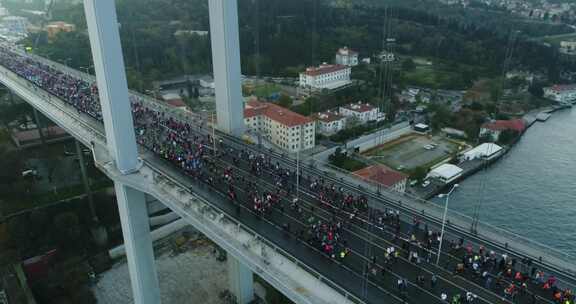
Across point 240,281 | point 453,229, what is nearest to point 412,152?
point 240,281

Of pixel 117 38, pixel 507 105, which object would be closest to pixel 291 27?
pixel 507 105

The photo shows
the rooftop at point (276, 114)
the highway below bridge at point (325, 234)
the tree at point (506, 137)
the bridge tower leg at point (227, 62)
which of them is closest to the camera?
the highway below bridge at point (325, 234)

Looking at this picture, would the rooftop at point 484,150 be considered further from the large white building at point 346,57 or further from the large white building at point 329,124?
the large white building at point 346,57

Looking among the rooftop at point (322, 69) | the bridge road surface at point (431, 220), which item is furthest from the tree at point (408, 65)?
the bridge road surface at point (431, 220)

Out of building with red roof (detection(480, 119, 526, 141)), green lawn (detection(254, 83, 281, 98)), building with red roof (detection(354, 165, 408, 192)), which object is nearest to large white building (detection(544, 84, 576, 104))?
building with red roof (detection(480, 119, 526, 141))

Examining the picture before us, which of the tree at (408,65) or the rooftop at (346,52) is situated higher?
the rooftop at (346,52)

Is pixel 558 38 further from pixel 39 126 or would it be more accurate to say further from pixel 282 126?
pixel 39 126

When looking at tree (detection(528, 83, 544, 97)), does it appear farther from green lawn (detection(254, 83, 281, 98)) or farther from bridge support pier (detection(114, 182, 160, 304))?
bridge support pier (detection(114, 182, 160, 304))
